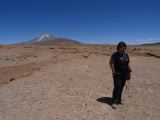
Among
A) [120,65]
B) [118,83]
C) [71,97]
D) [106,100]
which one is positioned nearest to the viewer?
[120,65]

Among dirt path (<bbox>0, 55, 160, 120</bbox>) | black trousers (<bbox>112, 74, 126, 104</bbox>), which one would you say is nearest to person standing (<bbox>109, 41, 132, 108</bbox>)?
black trousers (<bbox>112, 74, 126, 104</bbox>)

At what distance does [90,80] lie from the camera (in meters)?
13.6

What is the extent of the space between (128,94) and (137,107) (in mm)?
1715

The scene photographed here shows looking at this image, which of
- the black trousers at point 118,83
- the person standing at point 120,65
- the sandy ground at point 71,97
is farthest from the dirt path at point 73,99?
the person standing at point 120,65

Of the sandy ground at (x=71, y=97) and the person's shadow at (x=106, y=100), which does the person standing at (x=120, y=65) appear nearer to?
the person's shadow at (x=106, y=100)

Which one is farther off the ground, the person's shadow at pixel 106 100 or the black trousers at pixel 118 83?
the black trousers at pixel 118 83

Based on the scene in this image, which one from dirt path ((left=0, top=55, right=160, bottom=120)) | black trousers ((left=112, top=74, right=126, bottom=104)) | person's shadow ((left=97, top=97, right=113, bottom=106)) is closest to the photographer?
dirt path ((left=0, top=55, right=160, bottom=120))

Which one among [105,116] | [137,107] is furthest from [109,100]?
[105,116]

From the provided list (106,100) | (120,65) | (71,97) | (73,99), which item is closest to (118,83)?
(120,65)

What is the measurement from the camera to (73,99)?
983 cm

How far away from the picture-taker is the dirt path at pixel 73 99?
27.0ft

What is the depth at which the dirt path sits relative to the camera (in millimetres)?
8242

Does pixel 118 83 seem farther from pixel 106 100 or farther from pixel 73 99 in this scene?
pixel 73 99

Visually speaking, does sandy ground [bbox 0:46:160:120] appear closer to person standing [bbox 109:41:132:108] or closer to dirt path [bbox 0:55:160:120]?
dirt path [bbox 0:55:160:120]
